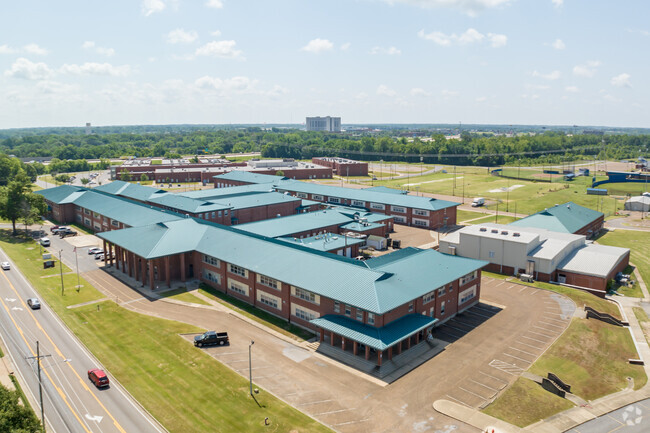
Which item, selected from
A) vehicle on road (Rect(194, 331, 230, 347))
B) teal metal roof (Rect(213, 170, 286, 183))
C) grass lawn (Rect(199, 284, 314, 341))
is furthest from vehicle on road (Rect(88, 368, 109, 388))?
teal metal roof (Rect(213, 170, 286, 183))

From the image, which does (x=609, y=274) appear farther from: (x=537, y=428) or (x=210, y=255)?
(x=210, y=255)

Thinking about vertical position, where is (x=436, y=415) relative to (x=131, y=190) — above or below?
below

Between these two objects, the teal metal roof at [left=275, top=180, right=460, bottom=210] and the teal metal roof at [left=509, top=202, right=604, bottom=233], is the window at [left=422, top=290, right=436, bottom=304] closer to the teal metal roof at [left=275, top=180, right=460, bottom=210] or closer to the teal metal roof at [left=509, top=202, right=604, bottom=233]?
the teal metal roof at [left=509, top=202, right=604, bottom=233]

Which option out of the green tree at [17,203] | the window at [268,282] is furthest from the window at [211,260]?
the green tree at [17,203]

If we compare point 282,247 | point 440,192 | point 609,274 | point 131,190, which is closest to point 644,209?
point 440,192

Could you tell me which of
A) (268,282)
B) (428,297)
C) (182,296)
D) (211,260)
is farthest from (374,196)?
(428,297)

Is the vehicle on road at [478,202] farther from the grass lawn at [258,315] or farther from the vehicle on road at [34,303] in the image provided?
the vehicle on road at [34,303]
